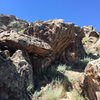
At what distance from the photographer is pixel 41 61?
13.2 meters

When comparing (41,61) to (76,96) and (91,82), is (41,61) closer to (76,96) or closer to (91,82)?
(76,96)

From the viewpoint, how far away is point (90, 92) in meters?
8.85

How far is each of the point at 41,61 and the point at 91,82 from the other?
4699mm

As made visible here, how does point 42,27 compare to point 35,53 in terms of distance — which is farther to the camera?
point 42,27

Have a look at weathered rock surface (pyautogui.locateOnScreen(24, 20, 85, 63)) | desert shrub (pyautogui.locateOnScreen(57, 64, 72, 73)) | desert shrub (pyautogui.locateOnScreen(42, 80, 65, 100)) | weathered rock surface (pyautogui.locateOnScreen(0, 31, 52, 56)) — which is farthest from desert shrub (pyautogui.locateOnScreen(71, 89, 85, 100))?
weathered rock surface (pyautogui.locateOnScreen(24, 20, 85, 63))

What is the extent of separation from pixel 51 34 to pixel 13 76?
400 inches

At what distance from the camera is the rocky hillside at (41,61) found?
522 centimetres

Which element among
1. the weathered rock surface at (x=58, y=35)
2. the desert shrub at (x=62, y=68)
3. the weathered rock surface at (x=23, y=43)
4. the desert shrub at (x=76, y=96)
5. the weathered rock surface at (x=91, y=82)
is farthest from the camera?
the weathered rock surface at (x=58, y=35)

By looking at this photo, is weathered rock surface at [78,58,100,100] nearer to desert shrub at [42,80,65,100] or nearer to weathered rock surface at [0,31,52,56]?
desert shrub at [42,80,65,100]

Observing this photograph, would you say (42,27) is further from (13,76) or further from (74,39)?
(13,76)

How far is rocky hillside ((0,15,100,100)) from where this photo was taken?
5223 millimetres

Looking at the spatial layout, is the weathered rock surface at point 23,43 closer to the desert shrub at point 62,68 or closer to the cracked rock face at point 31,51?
the cracked rock face at point 31,51

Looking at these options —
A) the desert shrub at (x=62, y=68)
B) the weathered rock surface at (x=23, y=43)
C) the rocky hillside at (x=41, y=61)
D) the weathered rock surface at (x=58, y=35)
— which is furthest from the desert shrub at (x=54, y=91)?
the weathered rock surface at (x=58, y=35)

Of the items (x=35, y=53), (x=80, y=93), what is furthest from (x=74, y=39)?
(x=80, y=93)
